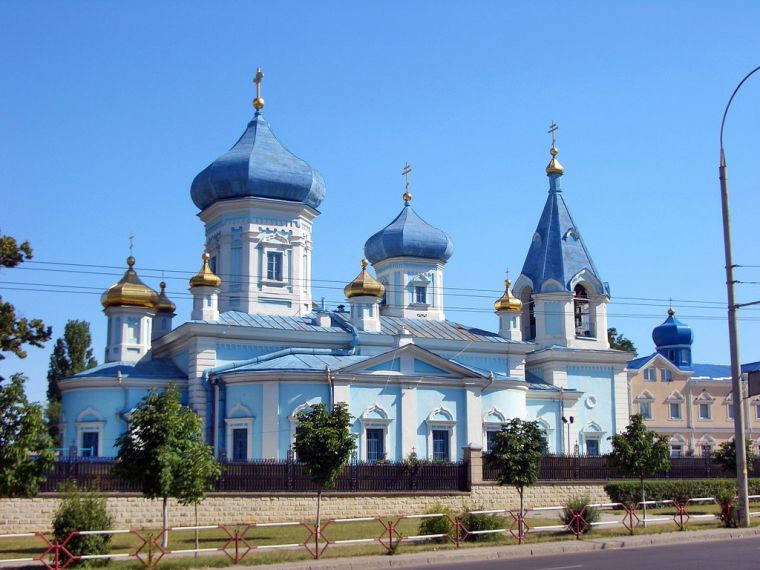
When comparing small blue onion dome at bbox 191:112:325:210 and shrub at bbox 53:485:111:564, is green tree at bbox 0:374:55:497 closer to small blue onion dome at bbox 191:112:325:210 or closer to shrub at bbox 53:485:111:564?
shrub at bbox 53:485:111:564

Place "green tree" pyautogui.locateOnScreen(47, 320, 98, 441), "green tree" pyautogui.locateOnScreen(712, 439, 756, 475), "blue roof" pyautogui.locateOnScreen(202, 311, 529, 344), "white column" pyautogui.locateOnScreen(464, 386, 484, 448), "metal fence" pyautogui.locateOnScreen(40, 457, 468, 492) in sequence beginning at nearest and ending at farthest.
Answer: "metal fence" pyautogui.locateOnScreen(40, 457, 468, 492) < "green tree" pyautogui.locateOnScreen(712, 439, 756, 475) < "white column" pyautogui.locateOnScreen(464, 386, 484, 448) < "blue roof" pyautogui.locateOnScreen(202, 311, 529, 344) < "green tree" pyautogui.locateOnScreen(47, 320, 98, 441)

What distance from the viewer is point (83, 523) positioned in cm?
1772

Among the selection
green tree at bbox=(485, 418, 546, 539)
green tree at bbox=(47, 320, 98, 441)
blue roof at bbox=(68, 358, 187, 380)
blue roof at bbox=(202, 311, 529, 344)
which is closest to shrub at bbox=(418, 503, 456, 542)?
green tree at bbox=(485, 418, 546, 539)

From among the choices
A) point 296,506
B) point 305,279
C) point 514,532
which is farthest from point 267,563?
point 305,279

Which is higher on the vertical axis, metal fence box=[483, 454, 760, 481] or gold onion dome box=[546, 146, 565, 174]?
gold onion dome box=[546, 146, 565, 174]

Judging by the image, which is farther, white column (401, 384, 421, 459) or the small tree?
white column (401, 384, 421, 459)

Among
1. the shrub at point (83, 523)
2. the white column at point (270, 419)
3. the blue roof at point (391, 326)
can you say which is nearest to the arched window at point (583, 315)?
the blue roof at point (391, 326)

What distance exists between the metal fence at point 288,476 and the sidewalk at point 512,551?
610 centimetres

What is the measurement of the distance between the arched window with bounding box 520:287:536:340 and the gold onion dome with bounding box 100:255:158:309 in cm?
1568

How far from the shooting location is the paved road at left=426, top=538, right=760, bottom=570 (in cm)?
1596

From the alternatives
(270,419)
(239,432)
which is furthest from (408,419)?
(239,432)

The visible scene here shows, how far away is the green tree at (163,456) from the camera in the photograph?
63.8 feet

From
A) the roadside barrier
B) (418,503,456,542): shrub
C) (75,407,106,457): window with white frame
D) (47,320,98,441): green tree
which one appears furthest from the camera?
(47,320,98,441): green tree

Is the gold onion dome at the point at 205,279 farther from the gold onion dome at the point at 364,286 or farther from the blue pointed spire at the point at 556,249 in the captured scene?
the blue pointed spire at the point at 556,249
